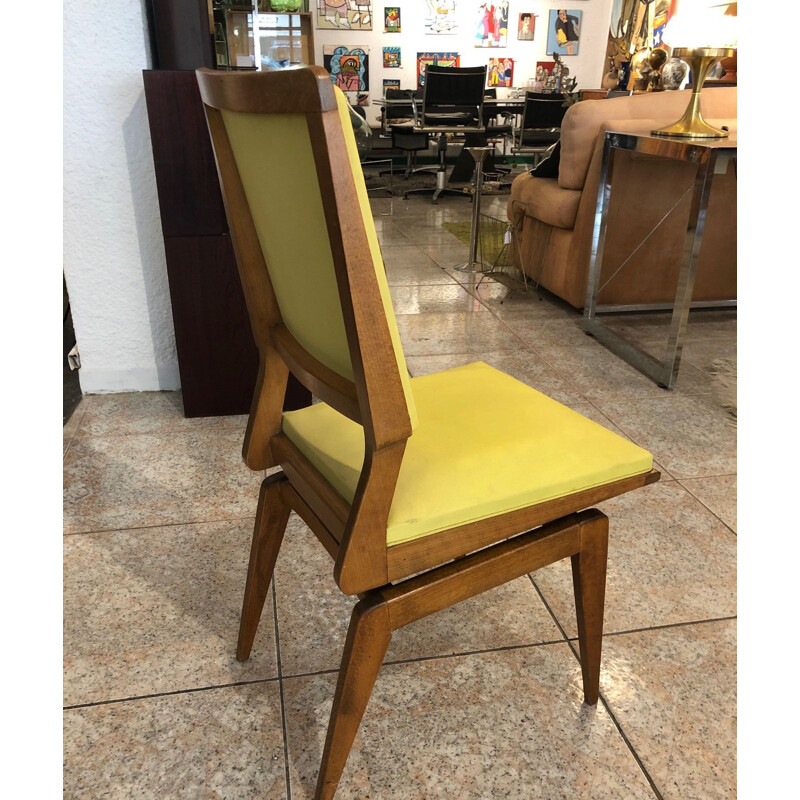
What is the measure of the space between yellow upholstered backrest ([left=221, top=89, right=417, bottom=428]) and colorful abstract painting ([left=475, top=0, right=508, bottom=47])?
9.13 metres

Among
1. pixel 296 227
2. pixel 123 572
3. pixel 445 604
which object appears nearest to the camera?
pixel 296 227

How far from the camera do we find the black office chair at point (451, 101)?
628 cm

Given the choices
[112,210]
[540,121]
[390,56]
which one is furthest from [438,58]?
[112,210]

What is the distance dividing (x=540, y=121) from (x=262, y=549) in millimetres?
6446

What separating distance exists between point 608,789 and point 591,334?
219 cm

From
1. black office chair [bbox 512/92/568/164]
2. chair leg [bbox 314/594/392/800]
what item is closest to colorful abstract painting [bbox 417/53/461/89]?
black office chair [bbox 512/92/568/164]

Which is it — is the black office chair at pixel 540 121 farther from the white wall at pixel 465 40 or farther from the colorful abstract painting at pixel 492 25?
the colorful abstract painting at pixel 492 25

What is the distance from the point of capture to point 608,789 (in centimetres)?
105

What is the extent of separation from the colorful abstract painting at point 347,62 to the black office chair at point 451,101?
273 centimetres

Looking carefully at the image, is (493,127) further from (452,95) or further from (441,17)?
(441,17)

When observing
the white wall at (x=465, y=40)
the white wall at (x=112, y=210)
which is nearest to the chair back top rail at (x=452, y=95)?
the white wall at (x=465, y=40)

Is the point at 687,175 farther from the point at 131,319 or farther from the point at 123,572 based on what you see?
the point at 123,572
